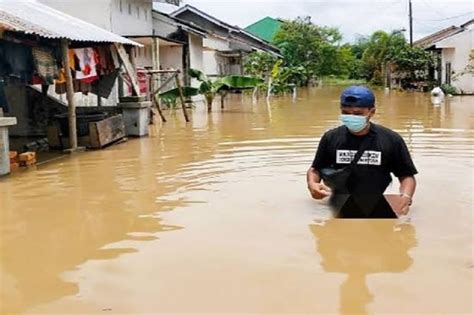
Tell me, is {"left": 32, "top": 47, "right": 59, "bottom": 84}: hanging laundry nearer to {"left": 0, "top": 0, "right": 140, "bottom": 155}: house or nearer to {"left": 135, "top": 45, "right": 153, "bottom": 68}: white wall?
{"left": 0, "top": 0, "right": 140, "bottom": 155}: house

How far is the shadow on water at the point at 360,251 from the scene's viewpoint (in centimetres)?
454

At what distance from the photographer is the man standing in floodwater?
19.3 ft

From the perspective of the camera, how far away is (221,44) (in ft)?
134

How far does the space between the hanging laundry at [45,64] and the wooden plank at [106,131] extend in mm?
1248

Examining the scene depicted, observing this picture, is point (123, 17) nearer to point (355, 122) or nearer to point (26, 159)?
point (26, 159)

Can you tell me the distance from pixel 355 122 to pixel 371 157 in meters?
0.42

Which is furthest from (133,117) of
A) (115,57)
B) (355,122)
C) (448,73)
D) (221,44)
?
(221,44)

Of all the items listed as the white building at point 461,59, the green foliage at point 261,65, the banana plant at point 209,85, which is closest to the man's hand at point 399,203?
the banana plant at point 209,85

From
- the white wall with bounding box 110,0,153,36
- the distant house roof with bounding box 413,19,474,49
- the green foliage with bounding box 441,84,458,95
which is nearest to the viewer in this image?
the white wall with bounding box 110,0,153,36

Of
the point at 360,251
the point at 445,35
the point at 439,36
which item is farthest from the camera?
the point at 439,36

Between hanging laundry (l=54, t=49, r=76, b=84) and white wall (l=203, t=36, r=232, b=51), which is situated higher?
white wall (l=203, t=36, r=232, b=51)

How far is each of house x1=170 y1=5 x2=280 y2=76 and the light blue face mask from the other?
30.5m

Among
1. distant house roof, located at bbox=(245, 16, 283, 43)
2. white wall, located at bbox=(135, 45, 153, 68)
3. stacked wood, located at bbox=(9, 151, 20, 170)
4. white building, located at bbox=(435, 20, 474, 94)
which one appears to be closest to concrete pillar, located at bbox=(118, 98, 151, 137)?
stacked wood, located at bbox=(9, 151, 20, 170)

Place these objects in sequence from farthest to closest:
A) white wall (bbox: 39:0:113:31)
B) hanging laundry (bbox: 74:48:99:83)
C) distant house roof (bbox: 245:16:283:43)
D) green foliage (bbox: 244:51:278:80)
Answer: distant house roof (bbox: 245:16:283:43), green foliage (bbox: 244:51:278:80), white wall (bbox: 39:0:113:31), hanging laundry (bbox: 74:48:99:83)
